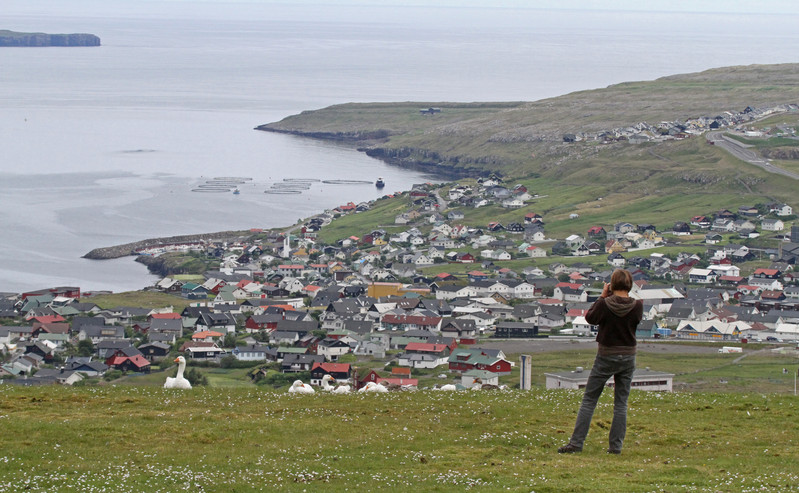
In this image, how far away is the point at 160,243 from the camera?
9375 cm

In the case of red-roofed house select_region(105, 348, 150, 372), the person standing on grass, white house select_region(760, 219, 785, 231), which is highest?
the person standing on grass

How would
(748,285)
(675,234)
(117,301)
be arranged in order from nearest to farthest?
1. (117,301)
2. (748,285)
3. (675,234)

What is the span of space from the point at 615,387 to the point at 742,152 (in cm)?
10685

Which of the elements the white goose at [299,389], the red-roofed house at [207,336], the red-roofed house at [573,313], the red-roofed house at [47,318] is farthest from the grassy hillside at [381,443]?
the red-roofed house at [573,313]

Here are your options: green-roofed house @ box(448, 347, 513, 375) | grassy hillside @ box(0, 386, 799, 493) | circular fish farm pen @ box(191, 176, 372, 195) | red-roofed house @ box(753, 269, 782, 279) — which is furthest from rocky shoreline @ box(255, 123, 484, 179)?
grassy hillside @ box(0, 386, 799, 493)

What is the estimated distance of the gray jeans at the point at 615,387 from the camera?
12109 millimetres

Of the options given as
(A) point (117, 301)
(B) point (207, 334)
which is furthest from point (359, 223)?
(B) point (207, 334)

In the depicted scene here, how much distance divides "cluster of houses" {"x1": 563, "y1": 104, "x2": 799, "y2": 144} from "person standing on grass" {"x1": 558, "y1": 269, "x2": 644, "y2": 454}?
4636 inches

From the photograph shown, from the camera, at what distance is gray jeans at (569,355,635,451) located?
12.1m

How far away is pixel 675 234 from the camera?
3494 inches

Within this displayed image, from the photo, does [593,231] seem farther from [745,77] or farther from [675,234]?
[745,77]

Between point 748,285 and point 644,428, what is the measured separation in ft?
200

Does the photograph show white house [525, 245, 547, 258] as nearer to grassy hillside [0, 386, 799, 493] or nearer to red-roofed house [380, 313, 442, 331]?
red-roofed house [380, 313, 442, 331]

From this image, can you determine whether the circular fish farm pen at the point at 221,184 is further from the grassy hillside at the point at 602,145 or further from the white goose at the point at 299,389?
the white goose at the point at 299,389
